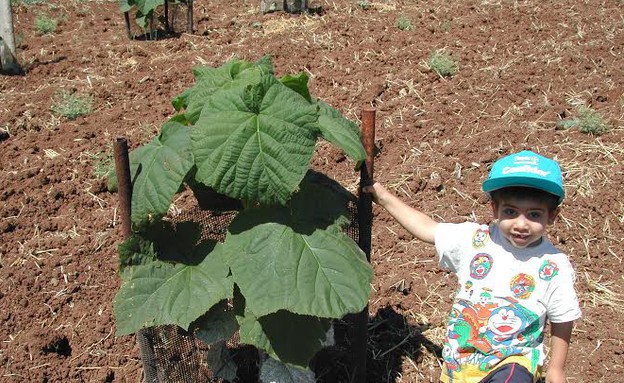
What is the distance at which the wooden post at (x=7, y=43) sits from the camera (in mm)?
7262

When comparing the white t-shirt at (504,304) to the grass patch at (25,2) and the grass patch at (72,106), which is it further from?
the grass patch at (25,2)

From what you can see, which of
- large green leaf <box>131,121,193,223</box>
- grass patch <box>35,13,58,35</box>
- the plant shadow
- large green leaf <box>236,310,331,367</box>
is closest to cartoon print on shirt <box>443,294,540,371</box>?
large green leaf <box>236,310,331,367</box>

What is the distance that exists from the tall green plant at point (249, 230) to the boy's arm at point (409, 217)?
7.4 inches

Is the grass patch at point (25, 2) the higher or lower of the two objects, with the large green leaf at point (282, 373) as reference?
higher

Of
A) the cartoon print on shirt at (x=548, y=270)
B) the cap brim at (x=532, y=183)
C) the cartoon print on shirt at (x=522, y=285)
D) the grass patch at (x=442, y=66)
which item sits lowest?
the grass patch at (x=442, y=66)

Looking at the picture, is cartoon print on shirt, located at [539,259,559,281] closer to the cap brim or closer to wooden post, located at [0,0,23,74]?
the cap brim

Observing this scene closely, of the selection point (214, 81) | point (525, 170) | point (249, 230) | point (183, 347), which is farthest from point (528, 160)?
point (183, 347)

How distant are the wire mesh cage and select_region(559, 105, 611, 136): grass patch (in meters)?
4.99

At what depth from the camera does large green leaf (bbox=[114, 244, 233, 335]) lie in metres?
2.55

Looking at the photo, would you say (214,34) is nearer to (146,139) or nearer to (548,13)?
(146,139)

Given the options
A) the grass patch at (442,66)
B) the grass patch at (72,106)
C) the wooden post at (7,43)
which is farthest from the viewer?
the wooden post at (7,43)

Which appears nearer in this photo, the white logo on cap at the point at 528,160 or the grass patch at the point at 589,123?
→ the white logo on cap at the point at 528,160

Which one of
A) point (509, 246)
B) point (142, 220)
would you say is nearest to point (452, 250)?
point (509, 246)

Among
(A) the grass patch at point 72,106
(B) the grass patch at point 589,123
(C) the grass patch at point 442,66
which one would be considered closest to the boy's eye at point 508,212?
(B) the grass patch at point 589,123
